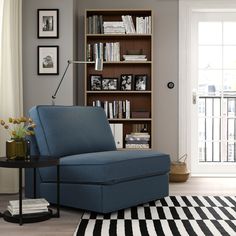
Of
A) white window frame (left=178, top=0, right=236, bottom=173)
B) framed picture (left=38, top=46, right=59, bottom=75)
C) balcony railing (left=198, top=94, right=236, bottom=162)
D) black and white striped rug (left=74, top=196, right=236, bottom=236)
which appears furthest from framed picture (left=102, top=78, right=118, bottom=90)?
black and white striped rug (left=74, top=196, right=236, bottom=236)

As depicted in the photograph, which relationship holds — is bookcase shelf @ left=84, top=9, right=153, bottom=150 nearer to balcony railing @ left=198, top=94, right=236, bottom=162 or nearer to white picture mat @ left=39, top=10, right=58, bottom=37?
white picture mat @ left=39, top=10, right=58, bottom=37

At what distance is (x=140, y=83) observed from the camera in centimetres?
558

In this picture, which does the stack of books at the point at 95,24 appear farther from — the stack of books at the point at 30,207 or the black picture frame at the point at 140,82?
the stack of books at the point at 30,207

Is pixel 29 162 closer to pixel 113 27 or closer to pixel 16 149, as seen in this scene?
pixel 16 149

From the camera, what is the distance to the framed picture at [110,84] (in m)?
5.62

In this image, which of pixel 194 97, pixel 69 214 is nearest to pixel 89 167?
pixel 69 214

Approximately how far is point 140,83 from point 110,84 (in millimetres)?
377

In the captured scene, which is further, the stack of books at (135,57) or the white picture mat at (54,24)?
the stack of books at (135,57)

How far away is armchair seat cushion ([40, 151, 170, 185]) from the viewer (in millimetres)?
3461

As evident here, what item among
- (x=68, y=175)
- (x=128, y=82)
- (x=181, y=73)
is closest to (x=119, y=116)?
(x=128, y=82)

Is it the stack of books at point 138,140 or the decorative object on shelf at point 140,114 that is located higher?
the decorative object on shelf at point 140,114

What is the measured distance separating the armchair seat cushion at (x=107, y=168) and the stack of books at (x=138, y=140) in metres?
1.47

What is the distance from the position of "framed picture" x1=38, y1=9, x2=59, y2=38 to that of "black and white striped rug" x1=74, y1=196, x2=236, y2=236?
236 cm

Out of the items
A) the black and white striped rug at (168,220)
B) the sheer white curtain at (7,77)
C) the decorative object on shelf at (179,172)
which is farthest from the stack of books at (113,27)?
the black and white striped rug at (168,220)
